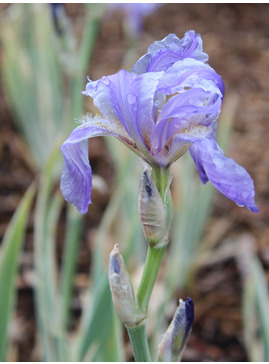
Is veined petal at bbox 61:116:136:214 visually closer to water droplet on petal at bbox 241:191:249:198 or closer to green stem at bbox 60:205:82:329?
water droplet on petal at bbox 241:191:249:198

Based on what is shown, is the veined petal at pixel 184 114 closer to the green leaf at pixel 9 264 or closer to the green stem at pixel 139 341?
the green stem at pixel 139 341

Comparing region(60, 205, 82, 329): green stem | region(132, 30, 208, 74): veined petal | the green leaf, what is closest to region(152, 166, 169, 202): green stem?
region(132, 30, 208, 74): veined petal

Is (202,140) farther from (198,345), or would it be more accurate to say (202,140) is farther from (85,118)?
(198,345)

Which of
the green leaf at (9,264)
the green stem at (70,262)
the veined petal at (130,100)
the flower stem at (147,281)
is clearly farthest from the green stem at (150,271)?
the green stem at (70,262)

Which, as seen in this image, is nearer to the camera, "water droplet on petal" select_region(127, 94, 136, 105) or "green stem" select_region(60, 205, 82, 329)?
"water droplet on petal" select_region(127, 94, 136, 105)

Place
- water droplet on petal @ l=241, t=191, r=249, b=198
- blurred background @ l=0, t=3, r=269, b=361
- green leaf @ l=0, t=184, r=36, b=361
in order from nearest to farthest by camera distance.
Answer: water droplet on petal @ l=241, t=191, r=249, b=198 → green leaf @ l=0, t=184, r=36, b=361 → blurred background @ l=0, t=3, r=269, b=361

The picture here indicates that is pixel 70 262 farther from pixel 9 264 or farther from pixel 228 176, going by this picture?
pixel 228 176
